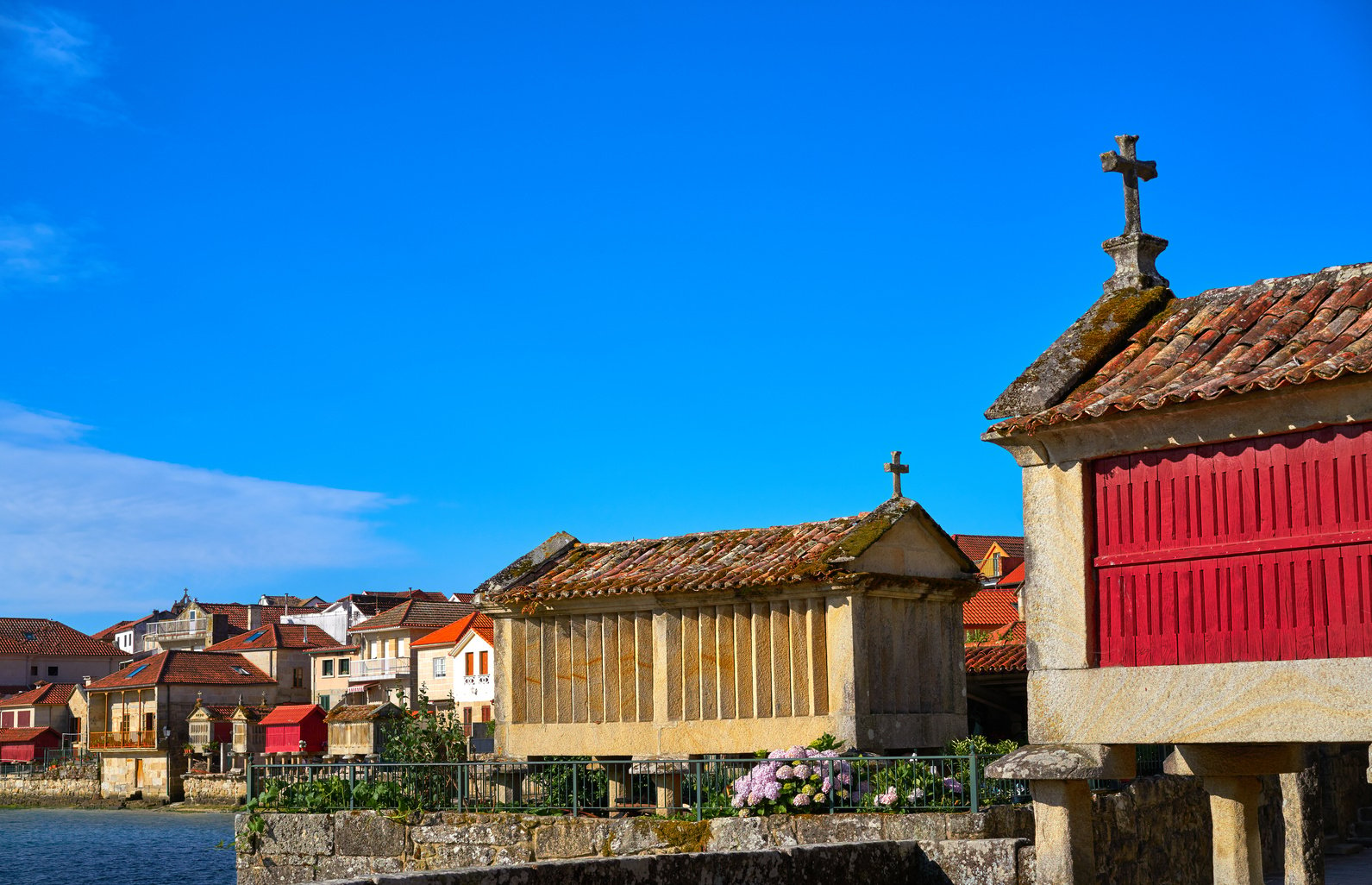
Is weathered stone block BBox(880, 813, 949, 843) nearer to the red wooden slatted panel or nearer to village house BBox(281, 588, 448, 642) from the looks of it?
the red wooden slatted panel

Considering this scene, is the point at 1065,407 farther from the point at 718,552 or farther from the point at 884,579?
the point at 718,552

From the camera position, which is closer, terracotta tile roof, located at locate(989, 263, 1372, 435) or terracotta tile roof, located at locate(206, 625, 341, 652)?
terracotta tile roof, located at locate(989, 263, 1372, 435)

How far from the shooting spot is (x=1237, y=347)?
9.34 meters

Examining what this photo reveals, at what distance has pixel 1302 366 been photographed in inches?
331

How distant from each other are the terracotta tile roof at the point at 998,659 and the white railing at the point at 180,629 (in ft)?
250

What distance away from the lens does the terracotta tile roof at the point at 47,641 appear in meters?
91.1

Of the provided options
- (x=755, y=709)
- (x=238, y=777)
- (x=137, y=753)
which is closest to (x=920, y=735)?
(x=755, y=709)

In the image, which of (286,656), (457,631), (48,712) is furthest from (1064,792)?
(48,712)

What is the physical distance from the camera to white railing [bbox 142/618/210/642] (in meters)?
90.6

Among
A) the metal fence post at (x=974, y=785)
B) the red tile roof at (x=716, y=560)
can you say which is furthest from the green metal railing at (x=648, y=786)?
the red tile roof at (x=716, y=560)

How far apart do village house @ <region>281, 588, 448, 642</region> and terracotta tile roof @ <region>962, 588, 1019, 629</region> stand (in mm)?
48737

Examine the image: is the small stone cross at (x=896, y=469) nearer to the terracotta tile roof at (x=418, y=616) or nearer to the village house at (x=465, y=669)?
the village house at (x=465, y=669)

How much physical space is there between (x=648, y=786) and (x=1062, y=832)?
6.62 metres

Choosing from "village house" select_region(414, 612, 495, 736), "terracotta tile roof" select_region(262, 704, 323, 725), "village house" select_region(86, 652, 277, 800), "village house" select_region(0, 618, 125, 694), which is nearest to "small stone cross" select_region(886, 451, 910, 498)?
"village house" select_region(414, 612, 495, 736)
